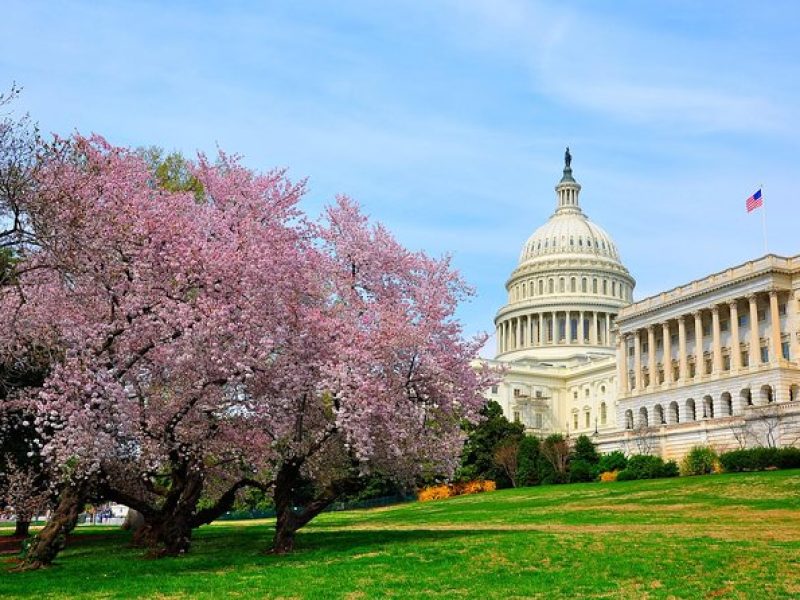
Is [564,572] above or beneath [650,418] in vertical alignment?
beneath

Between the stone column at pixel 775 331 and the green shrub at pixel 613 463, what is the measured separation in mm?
17325

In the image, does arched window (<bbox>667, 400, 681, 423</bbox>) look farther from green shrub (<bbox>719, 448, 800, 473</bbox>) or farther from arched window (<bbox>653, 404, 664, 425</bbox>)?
green shrub (<bbox>719, 448, 800, 473</bbox>)

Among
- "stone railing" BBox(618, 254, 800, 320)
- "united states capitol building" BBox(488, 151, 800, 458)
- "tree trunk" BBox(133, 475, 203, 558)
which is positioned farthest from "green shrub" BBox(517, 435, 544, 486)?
"tree trunk" BBox(133, 475, 203, 558)

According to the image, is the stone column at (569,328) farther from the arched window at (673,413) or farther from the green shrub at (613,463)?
the green shrub at (613,463)

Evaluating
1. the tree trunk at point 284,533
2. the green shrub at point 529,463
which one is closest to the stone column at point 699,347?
the green shrub at point 529,463

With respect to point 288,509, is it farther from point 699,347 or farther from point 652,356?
point 652,356

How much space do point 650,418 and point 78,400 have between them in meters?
85.3

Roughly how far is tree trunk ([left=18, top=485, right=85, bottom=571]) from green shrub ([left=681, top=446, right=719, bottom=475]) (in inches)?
2019

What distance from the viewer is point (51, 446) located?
71.8ft

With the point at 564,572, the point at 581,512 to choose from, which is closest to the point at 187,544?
the point at 564,572

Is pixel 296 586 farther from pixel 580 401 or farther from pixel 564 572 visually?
pixel 580 401

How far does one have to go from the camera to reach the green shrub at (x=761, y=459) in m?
58.0

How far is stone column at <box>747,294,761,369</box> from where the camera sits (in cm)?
8450

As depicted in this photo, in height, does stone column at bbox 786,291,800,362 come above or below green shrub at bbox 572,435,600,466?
above
